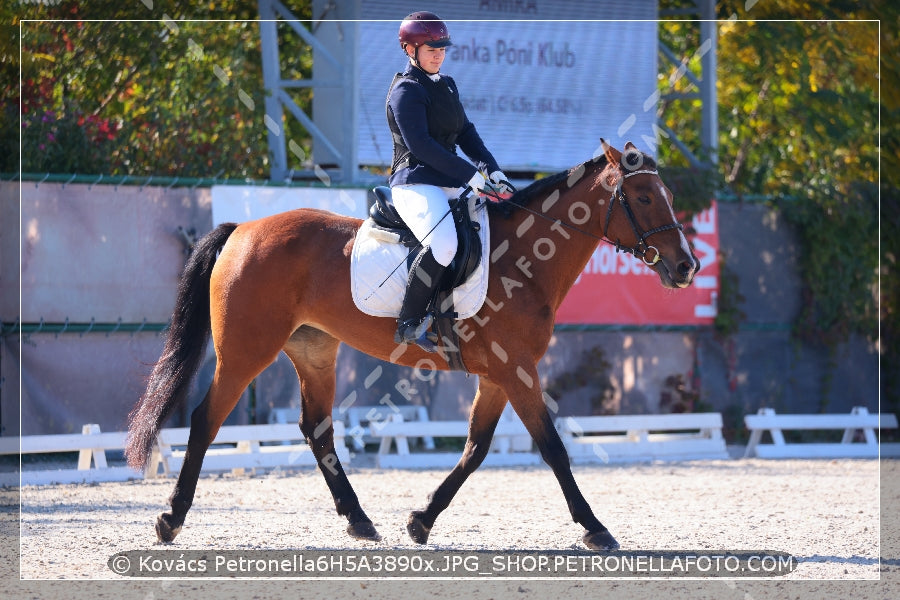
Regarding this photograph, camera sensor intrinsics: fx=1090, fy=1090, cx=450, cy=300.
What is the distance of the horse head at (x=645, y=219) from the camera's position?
20.2ft

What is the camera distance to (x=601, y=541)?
6.09 metres

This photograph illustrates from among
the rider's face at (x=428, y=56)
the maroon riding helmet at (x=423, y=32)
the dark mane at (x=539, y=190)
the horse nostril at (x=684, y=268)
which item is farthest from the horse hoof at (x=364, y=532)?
the maroon riding helmet at (x=423, y=32)

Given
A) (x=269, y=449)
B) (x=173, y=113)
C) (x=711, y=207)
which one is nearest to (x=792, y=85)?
(x=711, y=207)

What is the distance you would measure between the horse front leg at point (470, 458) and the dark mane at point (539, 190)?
106 cm

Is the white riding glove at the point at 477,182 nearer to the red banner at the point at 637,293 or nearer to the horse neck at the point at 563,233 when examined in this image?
the horse neck at the point at 563,233

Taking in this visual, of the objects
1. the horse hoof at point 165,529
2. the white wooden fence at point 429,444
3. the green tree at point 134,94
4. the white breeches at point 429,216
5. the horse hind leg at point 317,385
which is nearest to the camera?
the white breeches at point 429,216

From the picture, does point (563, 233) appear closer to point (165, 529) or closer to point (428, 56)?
point (428, 56)

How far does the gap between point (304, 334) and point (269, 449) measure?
3.38 m

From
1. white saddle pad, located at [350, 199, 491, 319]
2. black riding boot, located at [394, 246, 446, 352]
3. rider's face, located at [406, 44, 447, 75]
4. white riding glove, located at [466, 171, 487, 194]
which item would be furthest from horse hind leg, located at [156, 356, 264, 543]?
rider's face, located at [406, 44, 447, 75]

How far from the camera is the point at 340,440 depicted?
33.6 feet

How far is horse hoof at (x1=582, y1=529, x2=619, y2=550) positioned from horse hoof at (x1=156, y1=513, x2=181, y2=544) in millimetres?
2422

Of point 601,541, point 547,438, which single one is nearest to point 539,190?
point 547,438

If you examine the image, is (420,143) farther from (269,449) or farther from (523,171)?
(523,171)

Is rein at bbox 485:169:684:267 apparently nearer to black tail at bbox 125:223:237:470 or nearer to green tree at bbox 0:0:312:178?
black tail at bbox 125:223:237:470
